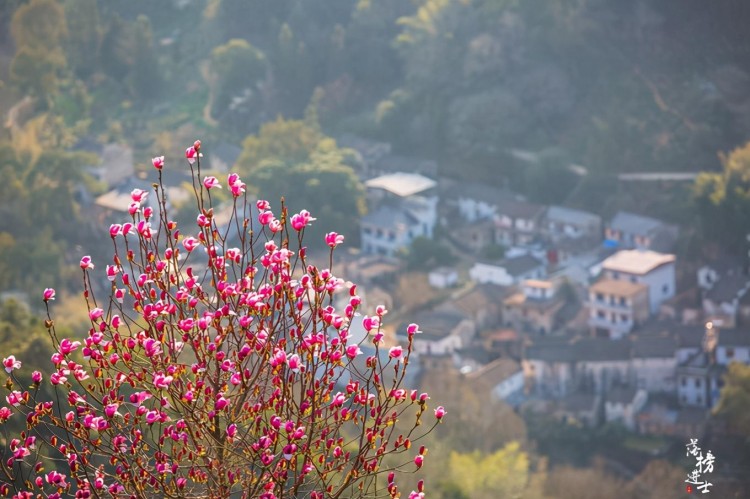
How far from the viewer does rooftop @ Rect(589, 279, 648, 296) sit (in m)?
13.0

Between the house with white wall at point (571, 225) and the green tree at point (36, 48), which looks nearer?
the house with white wall at point (571, 225)

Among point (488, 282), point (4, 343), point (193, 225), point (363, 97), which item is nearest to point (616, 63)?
point (363, 97)

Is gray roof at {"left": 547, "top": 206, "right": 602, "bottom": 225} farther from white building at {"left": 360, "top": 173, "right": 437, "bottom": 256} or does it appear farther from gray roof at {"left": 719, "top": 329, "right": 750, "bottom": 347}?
gray roof at {"left": 719, "top": 329, "right": 750, "bottom": 347}

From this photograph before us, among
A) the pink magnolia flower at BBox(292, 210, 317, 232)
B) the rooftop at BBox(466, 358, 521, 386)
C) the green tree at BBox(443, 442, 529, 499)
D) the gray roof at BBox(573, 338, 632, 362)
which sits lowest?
the rooftop at BBox(466, 358, 521, 386)

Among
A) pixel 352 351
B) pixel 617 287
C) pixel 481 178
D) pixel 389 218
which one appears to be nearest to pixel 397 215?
pixel 389 218

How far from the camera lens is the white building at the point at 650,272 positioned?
1337 cm

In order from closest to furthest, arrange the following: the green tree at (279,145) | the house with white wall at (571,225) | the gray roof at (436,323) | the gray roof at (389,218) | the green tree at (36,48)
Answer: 1. the gray roof at (436,323)
2. the house with white wall at (571,225)
3. the gray roof at (389,218)
4. the green tree at (279,145)
5. the green tree at (36,48)

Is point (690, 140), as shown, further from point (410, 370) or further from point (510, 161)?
point (410, 370)

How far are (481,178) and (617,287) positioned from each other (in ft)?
15.0

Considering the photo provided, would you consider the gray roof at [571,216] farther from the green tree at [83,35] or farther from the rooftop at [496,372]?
the green tree at [83,35]

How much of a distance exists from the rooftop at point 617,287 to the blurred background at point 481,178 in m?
0.05

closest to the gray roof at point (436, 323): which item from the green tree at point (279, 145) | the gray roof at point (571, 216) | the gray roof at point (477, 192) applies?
the gray roof at point (571, 216)

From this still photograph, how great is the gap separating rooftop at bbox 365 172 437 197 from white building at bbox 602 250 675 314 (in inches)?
134

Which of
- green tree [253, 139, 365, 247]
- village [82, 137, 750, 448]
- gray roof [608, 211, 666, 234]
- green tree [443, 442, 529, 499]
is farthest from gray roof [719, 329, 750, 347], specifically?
green tree [253, 139, 365, 247]
